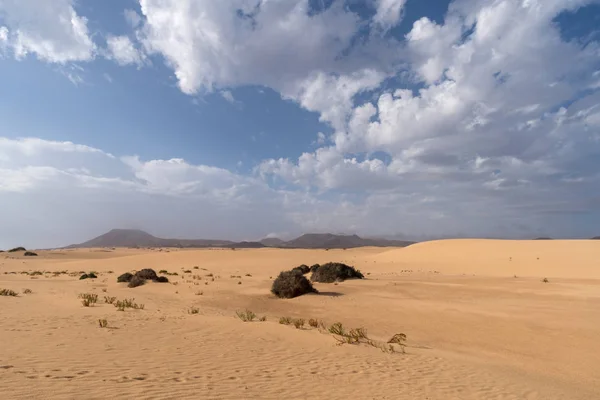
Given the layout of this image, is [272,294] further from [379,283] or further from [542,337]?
[542,337]

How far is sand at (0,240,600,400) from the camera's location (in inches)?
234

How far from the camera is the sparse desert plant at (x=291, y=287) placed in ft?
60.6

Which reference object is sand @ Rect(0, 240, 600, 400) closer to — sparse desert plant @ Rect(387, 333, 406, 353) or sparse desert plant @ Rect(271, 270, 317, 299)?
sparse desert plant @ Rect(387, 333, 406, 353)

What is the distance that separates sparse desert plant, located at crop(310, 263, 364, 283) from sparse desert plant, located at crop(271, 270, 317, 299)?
508 cm

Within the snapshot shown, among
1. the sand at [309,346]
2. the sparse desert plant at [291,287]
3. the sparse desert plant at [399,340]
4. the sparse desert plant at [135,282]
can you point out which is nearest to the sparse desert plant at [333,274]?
the sand at [309,346]

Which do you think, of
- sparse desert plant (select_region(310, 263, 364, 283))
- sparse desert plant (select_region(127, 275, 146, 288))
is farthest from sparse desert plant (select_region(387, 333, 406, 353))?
sparse desert plant (select_region(127, 275, 146, 288))

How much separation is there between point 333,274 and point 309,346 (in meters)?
15.7

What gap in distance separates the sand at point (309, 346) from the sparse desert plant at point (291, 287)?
1.97 ft

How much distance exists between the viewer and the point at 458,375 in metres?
7.50

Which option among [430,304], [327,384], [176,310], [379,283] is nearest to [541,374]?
[327,384]

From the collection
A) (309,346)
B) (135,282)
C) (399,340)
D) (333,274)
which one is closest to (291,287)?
(333,274)

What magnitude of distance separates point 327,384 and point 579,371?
6.24m

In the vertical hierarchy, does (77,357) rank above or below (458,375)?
above

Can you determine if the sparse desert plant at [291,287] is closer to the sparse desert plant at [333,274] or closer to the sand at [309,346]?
the sand at [309,346]
